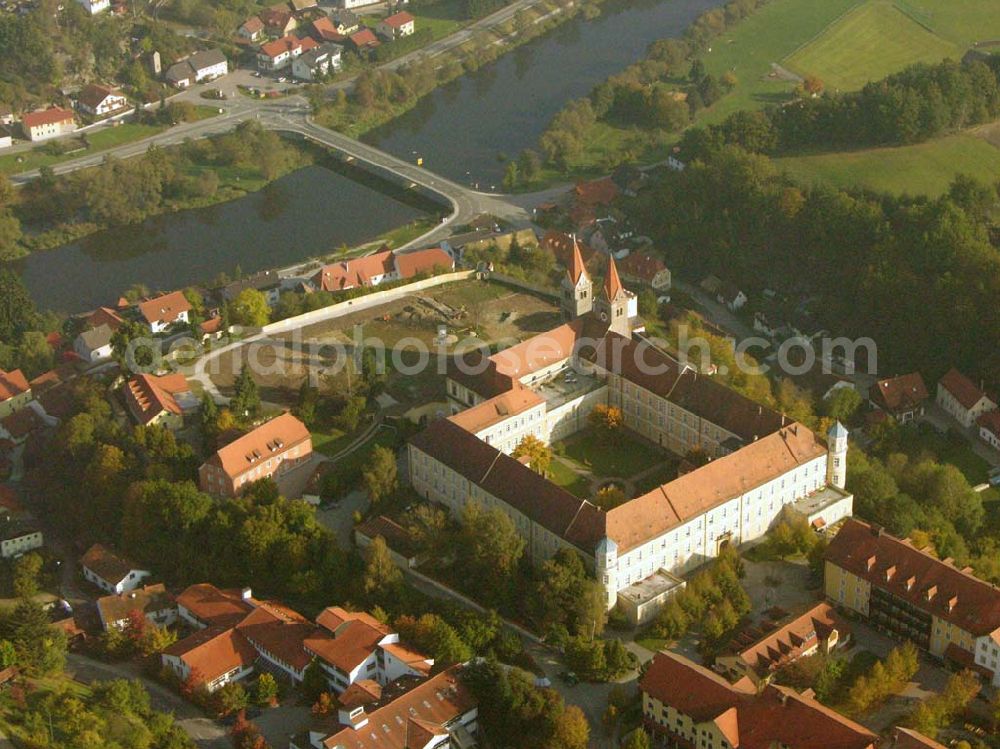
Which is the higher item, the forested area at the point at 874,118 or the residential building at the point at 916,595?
the residential building at the point at 916,595

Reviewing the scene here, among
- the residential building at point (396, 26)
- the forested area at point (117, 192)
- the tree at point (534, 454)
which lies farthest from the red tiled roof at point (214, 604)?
the residential building at point (396, 26)

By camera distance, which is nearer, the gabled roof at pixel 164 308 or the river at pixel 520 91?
the gabled roof at pixel 164 308

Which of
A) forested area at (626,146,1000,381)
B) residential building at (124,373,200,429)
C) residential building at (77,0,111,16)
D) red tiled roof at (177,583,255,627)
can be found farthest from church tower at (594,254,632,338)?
residential building at (77,0,111,16)

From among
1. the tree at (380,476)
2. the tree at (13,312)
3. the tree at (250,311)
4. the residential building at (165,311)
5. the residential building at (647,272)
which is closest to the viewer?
the tree at (380,476)

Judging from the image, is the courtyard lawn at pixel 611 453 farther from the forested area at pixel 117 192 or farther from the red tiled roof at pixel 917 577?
the forested area at pixel 117 192

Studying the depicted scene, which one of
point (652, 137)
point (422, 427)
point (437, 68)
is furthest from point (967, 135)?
point (422, 427)
